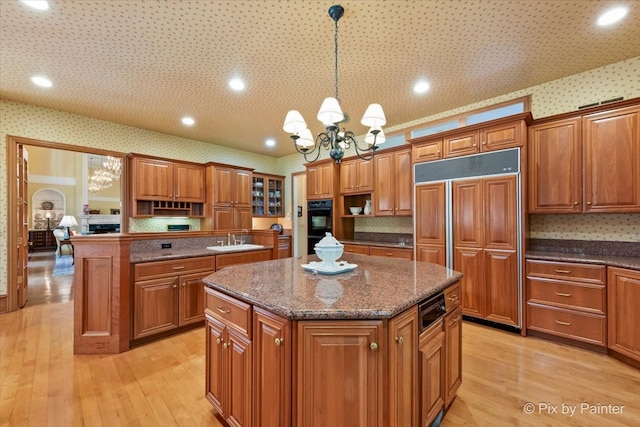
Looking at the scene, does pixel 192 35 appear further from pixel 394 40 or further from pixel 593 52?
pixel 593 52

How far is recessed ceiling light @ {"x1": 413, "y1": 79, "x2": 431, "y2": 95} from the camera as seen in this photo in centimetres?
335

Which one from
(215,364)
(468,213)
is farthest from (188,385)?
(468,213)

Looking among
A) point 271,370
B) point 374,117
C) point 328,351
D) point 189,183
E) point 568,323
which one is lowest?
point 568,323

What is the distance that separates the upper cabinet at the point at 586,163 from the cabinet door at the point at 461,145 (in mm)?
572

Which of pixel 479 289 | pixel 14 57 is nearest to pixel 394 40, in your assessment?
pixel 479 289

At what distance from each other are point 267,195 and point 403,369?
5966mm

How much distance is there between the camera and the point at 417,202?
389 centimetres

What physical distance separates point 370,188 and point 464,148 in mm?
1569

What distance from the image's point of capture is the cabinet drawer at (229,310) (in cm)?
143

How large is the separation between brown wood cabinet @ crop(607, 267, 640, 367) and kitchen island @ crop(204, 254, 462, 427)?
1.89m

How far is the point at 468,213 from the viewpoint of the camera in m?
3.41

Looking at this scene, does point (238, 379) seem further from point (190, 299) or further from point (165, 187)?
point (165, 187)

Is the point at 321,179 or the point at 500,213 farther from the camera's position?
the point at 321,179

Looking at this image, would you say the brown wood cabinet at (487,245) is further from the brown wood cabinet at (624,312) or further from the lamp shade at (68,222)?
the lamp shade at (68,222)
